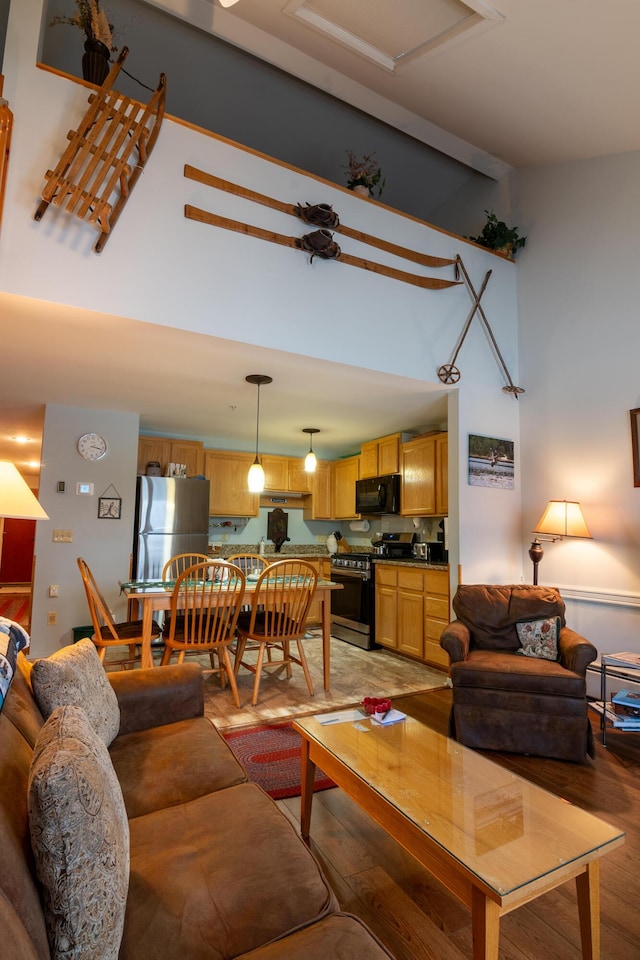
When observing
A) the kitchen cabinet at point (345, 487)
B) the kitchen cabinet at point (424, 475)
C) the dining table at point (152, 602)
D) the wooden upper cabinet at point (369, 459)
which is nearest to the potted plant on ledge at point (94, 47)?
the dining table at point (152, 602)

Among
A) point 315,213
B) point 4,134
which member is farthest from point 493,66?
point 4,134

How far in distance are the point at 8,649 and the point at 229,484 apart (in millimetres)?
4757

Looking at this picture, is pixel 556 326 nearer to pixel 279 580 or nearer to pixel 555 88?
pixel 555 88

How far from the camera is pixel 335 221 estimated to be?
3.26 meters

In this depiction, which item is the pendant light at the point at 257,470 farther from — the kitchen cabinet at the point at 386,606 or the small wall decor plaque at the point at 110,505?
the kitchen cabinet at the point at 386,606

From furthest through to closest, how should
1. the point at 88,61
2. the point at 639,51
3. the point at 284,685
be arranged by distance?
1. the point at 284,685
2. the point at 639,51
3. the point at 88,61

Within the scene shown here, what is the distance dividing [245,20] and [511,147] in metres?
2.19

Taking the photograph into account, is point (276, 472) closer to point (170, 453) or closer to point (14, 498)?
point (170, 453)

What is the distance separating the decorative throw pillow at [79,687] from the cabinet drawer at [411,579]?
3094 millimetres

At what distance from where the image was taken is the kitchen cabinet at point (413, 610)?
13.9 ft

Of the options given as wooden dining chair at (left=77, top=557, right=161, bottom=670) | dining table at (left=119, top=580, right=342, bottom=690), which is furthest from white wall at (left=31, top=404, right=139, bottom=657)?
dining table at (left=119, top=580, right=342, bottom=690)

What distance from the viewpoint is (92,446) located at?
466cm

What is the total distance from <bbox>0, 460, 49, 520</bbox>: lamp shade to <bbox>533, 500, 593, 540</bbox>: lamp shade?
122 inches

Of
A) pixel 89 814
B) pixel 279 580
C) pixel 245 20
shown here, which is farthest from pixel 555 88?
pixel 89 814
